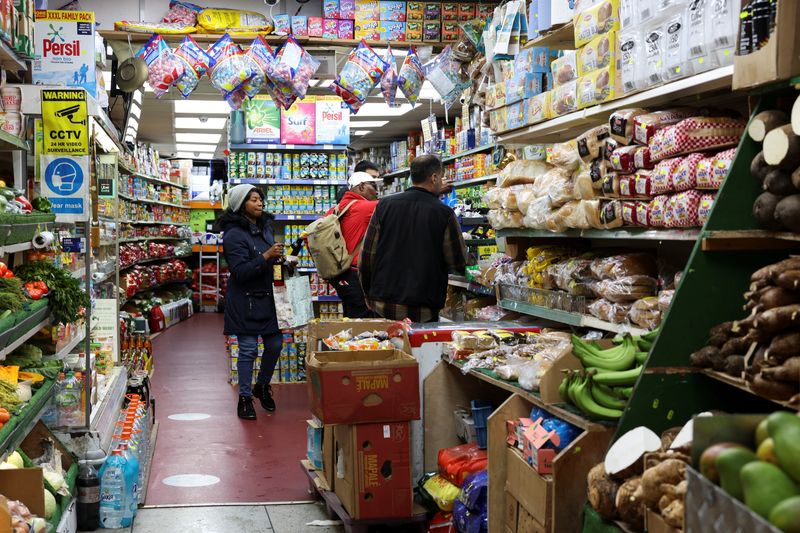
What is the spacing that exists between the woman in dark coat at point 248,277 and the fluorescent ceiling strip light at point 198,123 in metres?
9.31

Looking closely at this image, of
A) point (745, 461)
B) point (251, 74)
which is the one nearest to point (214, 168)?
point (251, 74)

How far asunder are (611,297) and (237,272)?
3876 mm

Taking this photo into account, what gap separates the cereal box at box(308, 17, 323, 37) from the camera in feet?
25.5

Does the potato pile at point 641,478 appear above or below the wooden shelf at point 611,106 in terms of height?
below

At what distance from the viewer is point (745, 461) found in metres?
1.44

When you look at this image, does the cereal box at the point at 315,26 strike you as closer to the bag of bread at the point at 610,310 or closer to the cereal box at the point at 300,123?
the cereal box at the point at 300,123

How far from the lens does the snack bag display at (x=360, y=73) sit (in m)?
7.53

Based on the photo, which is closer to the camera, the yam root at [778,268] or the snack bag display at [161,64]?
the yam root at [778,268]

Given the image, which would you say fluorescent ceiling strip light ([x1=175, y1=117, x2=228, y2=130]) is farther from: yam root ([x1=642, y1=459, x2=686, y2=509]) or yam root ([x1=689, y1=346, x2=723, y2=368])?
yam root ([x1=642, y1=459, x2=686, y2=509])

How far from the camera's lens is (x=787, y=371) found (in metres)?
2.04

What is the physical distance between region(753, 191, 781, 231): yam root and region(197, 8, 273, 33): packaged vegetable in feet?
20.2

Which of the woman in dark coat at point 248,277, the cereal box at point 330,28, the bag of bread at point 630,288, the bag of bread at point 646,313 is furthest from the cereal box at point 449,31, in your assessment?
the bag of bread at point 646,313

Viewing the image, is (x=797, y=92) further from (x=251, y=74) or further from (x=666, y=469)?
(x=251, y=74)

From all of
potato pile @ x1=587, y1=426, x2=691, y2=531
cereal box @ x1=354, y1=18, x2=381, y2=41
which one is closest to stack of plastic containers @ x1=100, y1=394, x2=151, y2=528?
potato pile @ x1=587, y1=426, x2=691, y2=531
